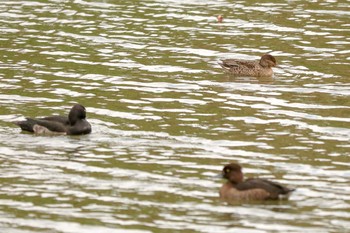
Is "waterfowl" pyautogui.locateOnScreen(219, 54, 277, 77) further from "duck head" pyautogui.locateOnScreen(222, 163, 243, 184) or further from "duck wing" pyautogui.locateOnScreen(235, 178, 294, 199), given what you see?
"duck wing" pyautogui.locateOnScreen(235, 178, 294, 199)

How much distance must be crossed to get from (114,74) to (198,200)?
1056 cm

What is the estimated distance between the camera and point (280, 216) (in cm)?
1773

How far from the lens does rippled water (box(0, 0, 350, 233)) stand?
18.0 meters

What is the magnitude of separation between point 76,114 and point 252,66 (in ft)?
22.8

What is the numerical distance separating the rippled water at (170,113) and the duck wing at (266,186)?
0.17 metres

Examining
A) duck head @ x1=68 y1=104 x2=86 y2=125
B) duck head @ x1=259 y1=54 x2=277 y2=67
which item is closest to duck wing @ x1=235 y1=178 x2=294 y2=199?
duck head @ x1=68 y1=104 x2=86 y2=125

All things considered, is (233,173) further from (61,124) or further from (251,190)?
(61,124)

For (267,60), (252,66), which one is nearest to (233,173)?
(267,60)

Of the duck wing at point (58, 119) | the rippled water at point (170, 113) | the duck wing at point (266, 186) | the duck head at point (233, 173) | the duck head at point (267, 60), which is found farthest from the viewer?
the duck head at point (267, 60)

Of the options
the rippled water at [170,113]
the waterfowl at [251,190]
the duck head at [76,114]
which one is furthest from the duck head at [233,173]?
the duck head at [76,114]

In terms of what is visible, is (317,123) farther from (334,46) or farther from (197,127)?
(334,46)

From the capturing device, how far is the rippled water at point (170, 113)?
18.0m

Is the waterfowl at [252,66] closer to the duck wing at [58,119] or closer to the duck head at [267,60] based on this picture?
the duck head at [267,60]

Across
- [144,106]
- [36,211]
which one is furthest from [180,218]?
[144,106]
